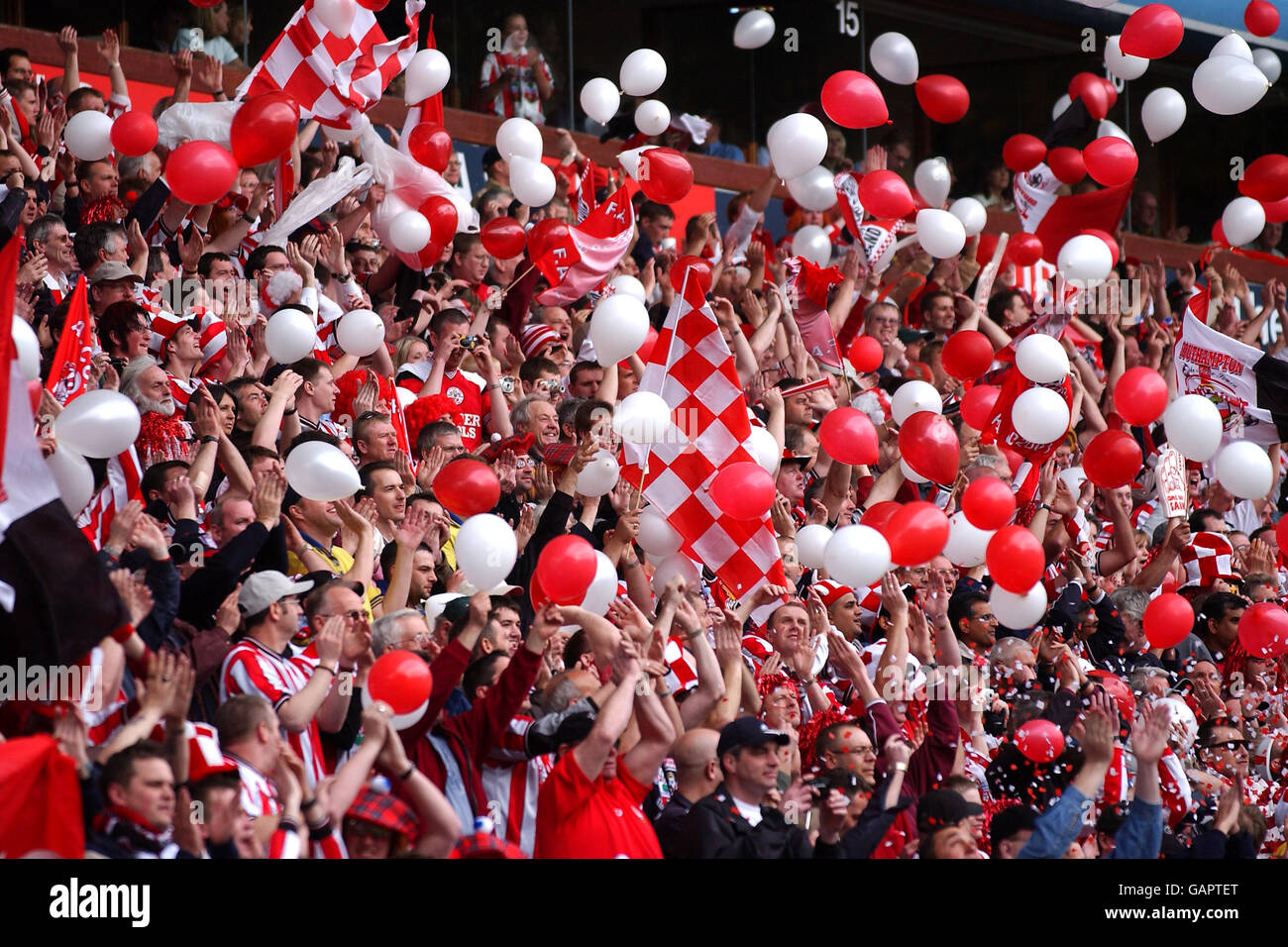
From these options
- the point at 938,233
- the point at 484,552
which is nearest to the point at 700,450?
the point at 484,552

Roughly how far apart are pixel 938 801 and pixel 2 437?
98.9 inches

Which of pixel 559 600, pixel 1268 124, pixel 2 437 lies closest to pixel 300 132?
pixel 559 600

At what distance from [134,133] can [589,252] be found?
204cm

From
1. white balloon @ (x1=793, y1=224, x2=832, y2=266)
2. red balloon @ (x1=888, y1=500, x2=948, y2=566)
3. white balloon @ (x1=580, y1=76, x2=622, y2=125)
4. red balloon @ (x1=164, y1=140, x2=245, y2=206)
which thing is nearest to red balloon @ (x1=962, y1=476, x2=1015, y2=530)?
red balloon @ (x1=888, y1=500, x2=948, y2=566)

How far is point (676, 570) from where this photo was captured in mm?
6492

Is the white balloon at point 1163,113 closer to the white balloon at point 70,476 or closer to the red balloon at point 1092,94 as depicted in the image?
the red balloon at point 1092,94

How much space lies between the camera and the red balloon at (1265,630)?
727 cm

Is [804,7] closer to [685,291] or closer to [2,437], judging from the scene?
[685,291]

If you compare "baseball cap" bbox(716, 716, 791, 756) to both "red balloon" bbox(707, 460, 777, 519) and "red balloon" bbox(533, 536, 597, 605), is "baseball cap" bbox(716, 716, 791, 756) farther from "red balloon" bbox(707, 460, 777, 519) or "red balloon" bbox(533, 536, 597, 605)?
"red balloon" bbox(707, 460, 777, 519)

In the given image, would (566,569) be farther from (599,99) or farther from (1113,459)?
(599,99)

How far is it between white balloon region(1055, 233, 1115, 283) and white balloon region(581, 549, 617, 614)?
390 centimetres

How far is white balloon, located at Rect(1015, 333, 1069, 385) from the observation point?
7.87 meters

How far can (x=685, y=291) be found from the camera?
22.0 feet

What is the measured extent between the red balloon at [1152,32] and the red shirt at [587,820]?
18.6ft
